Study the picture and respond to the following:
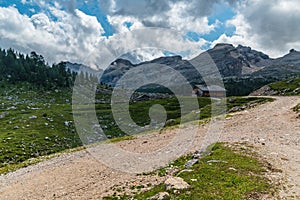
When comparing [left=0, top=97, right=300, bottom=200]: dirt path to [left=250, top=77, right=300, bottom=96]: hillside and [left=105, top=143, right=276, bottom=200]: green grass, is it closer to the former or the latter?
[left=105, top=143, right=276, bottom=200]: green grass

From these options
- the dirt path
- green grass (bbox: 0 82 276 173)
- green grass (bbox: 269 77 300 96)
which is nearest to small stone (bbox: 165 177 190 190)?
the dirt path

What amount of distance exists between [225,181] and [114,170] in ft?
42.3

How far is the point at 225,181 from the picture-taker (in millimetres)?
17500

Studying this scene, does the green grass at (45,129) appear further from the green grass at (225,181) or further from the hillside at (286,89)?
the green grass at (225,181)

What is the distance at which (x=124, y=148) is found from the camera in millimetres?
38844

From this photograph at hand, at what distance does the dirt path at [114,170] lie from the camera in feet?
70.3

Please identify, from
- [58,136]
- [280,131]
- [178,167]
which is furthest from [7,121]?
[280,131]

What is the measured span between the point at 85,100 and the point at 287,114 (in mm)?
103349

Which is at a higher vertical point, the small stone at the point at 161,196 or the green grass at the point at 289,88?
the green grass at the point at 289,88

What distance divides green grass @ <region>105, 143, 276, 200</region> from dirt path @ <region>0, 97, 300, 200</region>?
161 centimetres

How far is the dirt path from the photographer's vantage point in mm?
21441

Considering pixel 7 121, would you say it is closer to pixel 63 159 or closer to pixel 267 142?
pixel 63 159

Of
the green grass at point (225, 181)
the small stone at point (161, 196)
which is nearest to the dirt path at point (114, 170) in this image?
the green grass at point (225, 181)

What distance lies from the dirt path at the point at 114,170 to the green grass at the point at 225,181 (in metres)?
1.61
